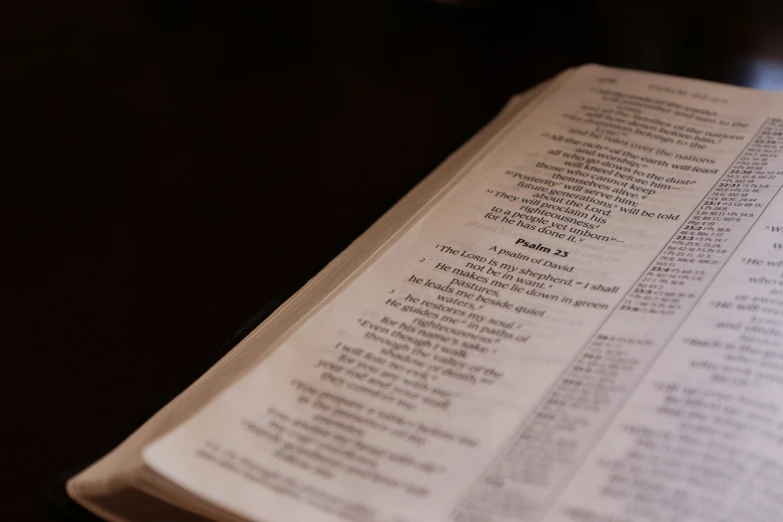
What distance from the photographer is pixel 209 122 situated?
2.11 ft

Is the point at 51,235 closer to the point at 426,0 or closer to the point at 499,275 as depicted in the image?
the point at 499,275

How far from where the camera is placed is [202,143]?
617 mm

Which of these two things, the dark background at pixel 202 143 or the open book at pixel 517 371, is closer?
the open book at pixel 517 371

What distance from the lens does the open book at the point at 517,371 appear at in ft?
1.03

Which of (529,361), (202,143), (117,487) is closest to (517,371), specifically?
(529,361)

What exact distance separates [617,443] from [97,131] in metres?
0.48

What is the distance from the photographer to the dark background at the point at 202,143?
0.43m

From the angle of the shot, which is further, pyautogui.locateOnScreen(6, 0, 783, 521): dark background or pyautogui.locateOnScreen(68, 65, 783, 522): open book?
pyautogui.locateOnScreen(6, 0, 783, 521): dark background

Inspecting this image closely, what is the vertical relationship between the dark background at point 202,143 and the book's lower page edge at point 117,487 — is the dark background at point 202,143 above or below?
above

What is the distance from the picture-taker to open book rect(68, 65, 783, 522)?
1.03 ft

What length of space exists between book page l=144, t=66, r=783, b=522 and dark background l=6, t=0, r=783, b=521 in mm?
71

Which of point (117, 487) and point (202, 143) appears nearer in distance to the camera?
point (117, 487)

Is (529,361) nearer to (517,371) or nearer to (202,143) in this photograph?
(517,371)

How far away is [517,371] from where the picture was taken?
37cm
